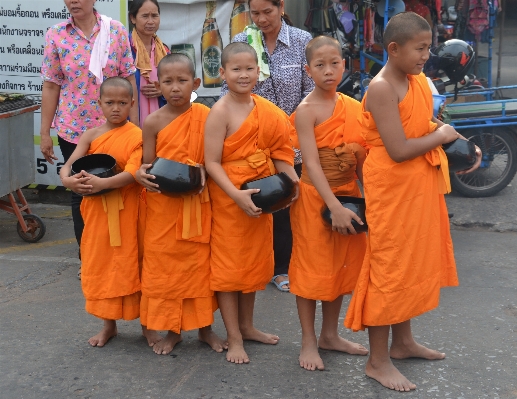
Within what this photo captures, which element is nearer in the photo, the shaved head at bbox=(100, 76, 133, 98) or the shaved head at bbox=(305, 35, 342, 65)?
the shaved head at bbox=(305, 35, 342, 65)

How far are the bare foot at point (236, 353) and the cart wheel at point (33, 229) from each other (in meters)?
2.68

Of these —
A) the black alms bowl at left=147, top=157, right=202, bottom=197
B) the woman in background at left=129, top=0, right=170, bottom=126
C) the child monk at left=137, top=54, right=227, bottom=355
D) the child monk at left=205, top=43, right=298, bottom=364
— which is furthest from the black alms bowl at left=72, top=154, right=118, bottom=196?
the woman in background at left=129, top=0, right=170, bottom=126

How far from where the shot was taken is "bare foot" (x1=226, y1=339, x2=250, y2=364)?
145 inches

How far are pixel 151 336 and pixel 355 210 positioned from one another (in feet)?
4.27

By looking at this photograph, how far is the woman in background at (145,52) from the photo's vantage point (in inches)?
194

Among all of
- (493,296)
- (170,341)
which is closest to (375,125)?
(170,341)

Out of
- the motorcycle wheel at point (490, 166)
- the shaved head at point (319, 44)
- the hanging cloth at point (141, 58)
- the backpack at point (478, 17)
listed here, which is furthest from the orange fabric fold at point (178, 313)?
the backpack at point (478, 17)

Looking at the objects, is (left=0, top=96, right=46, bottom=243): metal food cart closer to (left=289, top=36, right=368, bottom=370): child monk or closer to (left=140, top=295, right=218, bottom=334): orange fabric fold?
(left=140, top=295, right=218, bottom=334): orange fabric fold

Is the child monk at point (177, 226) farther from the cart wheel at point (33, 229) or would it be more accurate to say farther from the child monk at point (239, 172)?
the cart wheel at point (33, 229)

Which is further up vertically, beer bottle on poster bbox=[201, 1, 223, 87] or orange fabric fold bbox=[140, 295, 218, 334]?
beer bottle on poster bbox=[201, 1, 223, 87]

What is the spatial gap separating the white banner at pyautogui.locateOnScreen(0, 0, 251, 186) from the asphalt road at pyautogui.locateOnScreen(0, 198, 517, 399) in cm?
244

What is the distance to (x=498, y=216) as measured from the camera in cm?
626

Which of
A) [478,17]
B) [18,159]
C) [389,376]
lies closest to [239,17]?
[18,159]

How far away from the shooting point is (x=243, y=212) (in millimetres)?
3605
